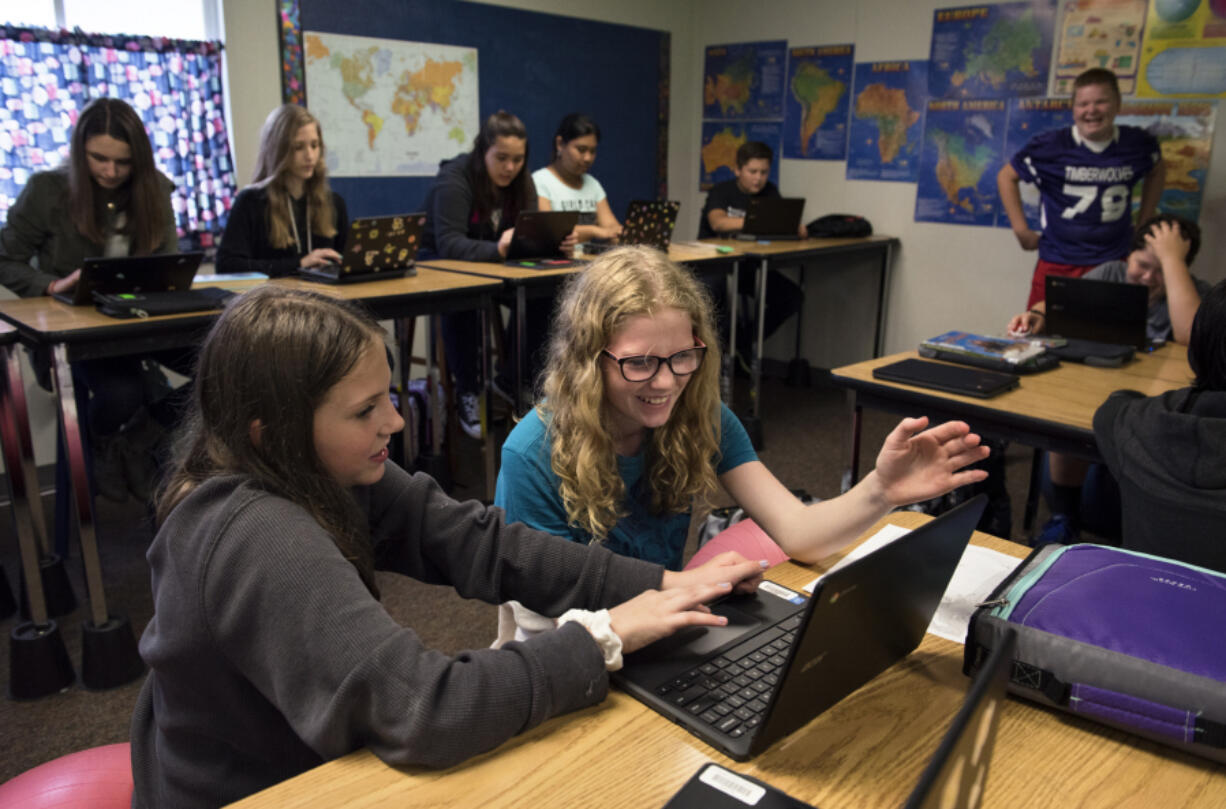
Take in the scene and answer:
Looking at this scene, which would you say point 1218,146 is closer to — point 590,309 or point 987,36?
point 987,36

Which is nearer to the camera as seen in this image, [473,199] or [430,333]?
[430,333]

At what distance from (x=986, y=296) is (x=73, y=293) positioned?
13.5ft

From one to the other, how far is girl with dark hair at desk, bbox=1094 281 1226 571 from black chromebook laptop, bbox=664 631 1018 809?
1023 millimetres

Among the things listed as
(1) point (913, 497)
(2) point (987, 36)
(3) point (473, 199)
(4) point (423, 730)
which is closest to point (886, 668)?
(1) point (913, 497)

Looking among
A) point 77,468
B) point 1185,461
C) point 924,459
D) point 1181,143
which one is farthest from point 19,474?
point 1181,143

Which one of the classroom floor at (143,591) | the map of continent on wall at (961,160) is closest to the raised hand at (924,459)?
the classroom floor at (143,591)

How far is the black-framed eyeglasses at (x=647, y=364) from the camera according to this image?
52.2 inches

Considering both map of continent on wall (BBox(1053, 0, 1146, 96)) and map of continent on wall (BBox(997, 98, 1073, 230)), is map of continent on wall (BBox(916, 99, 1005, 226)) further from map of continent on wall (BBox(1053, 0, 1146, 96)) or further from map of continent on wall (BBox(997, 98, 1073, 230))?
map of continent on wall (BBox(1053, 0, 1146, 96))

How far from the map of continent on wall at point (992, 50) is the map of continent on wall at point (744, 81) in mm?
946

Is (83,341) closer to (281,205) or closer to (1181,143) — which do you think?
(281,205)

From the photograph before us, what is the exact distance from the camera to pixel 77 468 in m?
2.10

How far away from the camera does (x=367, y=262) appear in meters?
3.06

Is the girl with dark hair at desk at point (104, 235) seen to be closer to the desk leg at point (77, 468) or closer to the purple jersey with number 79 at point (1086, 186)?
the desk leg at point (77, 468)

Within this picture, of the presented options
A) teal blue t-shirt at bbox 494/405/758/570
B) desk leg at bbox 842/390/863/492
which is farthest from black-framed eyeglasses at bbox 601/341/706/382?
desk leg at bbox 842/390/863/492
